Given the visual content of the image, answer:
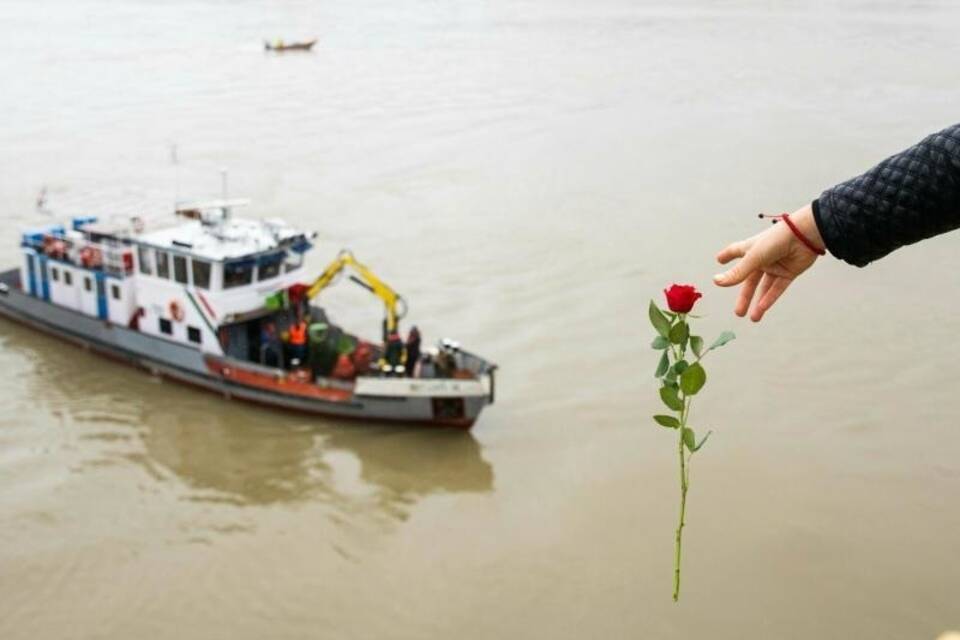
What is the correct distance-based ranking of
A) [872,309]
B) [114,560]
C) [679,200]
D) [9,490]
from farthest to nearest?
[679,200], [872,309], [9,490], [114,560]

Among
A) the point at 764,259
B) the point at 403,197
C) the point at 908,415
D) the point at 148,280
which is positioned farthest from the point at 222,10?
the point at 764,259

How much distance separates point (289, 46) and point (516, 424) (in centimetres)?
3284

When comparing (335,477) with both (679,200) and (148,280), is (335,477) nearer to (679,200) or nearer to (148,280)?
(148,280)

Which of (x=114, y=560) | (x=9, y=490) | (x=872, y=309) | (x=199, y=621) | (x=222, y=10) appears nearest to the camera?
(x=199, y=621)

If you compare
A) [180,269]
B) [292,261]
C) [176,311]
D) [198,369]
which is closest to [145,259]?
[180,269]

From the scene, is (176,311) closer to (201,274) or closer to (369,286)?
(201,274)

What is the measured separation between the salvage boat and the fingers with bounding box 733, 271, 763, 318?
36.5 ft

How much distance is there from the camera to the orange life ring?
14.9m

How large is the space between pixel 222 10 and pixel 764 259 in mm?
59778

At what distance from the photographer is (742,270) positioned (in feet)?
7.39

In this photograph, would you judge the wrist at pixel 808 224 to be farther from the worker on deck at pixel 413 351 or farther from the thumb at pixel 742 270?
the worker on deck at pixel 413 351

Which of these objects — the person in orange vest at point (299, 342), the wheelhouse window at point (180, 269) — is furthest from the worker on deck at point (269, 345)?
the wheelhouse window at point (180, 269)

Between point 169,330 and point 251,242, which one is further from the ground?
point 251,242

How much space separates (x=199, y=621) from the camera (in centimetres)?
1042
